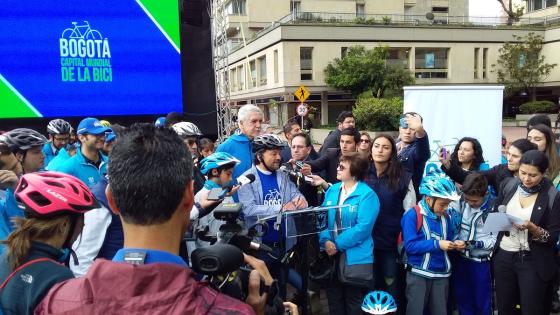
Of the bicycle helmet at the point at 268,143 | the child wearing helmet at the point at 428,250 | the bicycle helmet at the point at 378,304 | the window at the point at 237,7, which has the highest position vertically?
the window at the point at 237,7

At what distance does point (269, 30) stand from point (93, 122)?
107 feet

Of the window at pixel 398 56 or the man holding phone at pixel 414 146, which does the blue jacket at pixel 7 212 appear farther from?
the window at pixel 398 56

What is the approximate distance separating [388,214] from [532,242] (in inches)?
46.9

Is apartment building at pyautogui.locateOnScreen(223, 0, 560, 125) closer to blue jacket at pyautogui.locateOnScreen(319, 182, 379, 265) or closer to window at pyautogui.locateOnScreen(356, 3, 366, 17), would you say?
window at pyautogui.locateOnScreen(356, 3, 366, 17)

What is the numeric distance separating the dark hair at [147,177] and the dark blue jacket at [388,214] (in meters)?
3.09

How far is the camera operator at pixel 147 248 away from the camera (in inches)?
43.9

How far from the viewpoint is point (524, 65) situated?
3553cm

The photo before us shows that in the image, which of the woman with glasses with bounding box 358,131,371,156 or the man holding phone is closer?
the man holding phone

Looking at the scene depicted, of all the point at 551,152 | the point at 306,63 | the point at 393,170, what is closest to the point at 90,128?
the point at 393,170

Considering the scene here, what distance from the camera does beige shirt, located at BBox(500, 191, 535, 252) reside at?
360 centimetres

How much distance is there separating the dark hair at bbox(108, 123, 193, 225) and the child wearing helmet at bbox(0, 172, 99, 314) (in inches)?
28.7

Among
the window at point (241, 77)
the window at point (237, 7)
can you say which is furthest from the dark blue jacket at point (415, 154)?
the window at point (237, 7)

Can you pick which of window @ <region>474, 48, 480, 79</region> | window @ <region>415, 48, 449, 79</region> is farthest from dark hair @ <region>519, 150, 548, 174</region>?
window @ <region>474, 48, 480, 79</region>

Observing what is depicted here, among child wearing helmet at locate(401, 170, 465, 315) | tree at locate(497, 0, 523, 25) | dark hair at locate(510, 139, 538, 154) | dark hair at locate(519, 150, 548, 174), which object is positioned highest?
tree at locate(497, 0, 523, 25)
